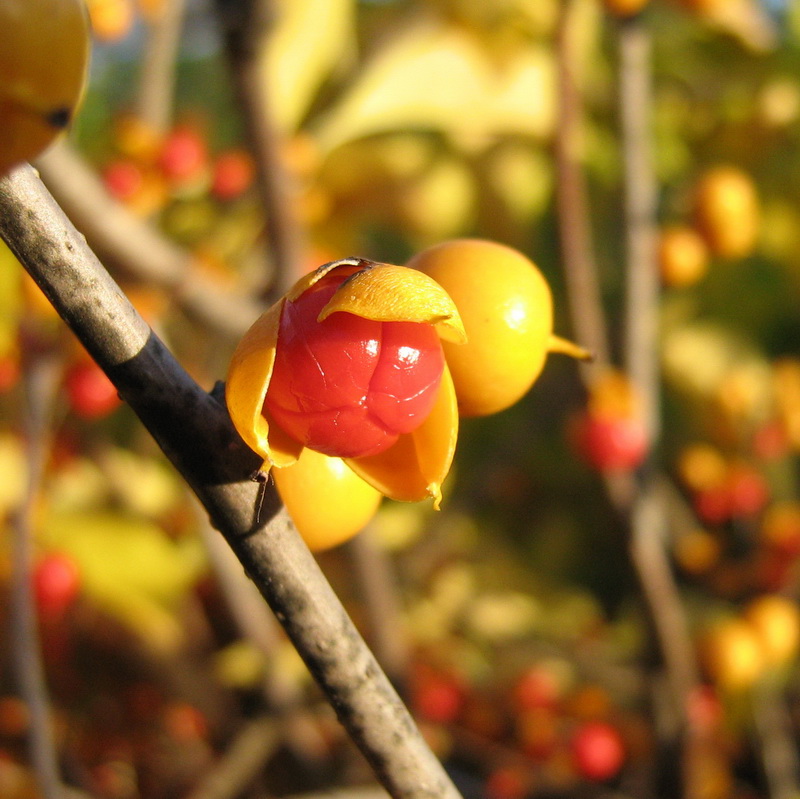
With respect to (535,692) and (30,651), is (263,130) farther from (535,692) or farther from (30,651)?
(535,692)

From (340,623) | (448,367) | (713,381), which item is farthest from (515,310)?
(713,381)

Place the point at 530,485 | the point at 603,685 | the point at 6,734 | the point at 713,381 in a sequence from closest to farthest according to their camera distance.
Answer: the point at 6,734, the point at 603,685, the point at 713,381, the point at 530,485

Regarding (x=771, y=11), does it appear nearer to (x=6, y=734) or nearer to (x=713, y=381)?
(x=713, y=381)

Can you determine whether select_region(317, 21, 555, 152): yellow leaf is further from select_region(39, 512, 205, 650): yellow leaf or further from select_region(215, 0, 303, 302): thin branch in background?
select_region(39, 512, 205, 650): yellow leaf

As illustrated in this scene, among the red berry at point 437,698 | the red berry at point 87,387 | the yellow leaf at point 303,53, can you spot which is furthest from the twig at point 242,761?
the yellow leaf at point 303,53

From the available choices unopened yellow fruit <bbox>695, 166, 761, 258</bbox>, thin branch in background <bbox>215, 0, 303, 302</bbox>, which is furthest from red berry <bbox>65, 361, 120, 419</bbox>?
unopened yellow fruit <bbox>695, 166, 761, 258</bbox>

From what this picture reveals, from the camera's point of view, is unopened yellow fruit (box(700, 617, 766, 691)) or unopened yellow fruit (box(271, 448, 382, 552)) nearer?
unopened yellow fruit (box(271, 448, 382, 552))
